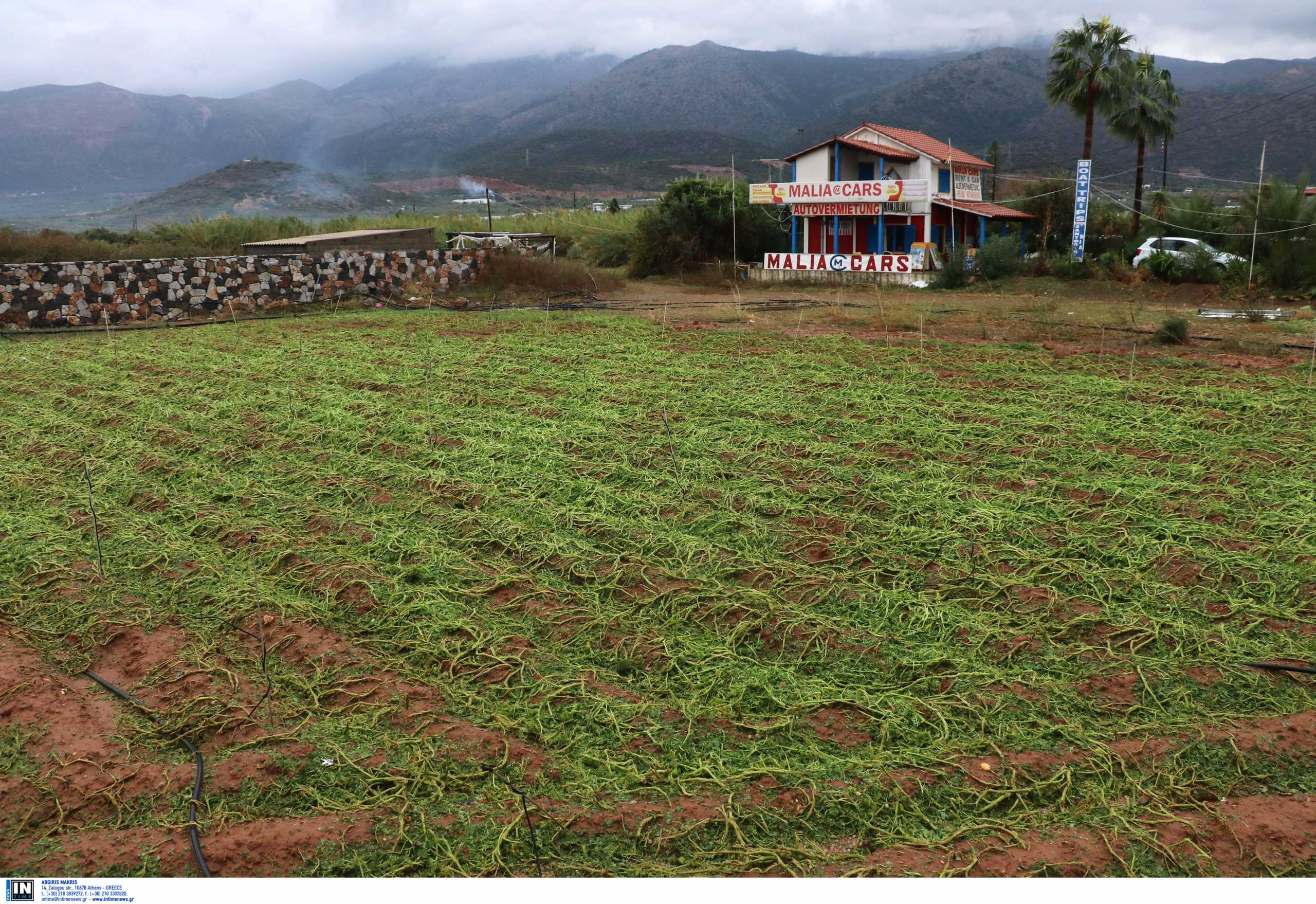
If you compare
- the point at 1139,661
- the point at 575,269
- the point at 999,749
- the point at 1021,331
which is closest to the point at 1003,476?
the point at 1139,661

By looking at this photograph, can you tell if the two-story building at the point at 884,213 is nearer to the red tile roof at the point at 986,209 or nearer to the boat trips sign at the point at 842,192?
the red tile roof at the point at 986,209

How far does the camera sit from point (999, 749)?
380cm

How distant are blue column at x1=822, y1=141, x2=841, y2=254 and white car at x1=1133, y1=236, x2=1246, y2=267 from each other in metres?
7.43

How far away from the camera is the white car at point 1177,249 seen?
21.5 metres

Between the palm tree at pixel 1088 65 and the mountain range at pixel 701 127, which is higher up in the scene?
the mountain range at pixel 701 127

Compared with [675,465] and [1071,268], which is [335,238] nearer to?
[1071,268]

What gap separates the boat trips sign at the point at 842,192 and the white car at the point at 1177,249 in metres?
5.24

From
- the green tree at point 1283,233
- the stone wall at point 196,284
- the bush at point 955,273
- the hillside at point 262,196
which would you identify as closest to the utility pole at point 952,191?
the bush at point 955,273

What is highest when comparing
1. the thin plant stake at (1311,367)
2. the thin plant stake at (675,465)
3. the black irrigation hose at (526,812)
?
the thin plant stake at (1311,367)

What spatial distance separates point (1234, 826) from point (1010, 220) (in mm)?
28567

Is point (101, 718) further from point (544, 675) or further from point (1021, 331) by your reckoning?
point (1021, 331)

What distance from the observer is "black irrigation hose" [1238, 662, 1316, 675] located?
14.1 ft

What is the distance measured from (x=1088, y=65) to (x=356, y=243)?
59.1ft

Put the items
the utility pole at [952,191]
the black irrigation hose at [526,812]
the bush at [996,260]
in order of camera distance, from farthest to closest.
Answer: the utility pole at [952,191] < the bush at [996,260] < the black irrigation hose at [526,812]
